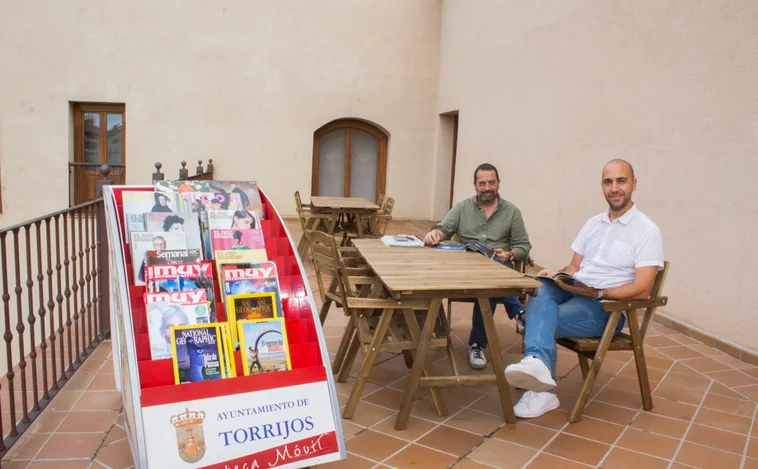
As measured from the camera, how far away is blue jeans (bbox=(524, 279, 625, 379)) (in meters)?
3.09

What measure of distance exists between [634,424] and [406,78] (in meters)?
8.91

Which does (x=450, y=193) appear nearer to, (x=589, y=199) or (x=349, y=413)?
(x=589, y=199)

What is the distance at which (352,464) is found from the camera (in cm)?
265

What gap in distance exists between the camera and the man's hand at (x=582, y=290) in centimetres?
311

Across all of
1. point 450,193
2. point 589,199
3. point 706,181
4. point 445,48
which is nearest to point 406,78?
point 445,48

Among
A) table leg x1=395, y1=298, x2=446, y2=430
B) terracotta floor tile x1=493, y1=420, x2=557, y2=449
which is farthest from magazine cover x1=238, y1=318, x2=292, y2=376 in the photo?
terracotta floor tile x1=493, y1=420, x2=557, y2=449

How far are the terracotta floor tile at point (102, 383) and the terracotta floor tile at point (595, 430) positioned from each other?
7.87 ft

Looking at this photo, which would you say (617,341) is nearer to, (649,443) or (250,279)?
(649,443)

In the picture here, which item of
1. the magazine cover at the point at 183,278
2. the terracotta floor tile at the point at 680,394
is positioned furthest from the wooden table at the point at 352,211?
the magazine cover at the point at 183,278

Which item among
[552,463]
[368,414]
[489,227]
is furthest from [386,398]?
[489,227]

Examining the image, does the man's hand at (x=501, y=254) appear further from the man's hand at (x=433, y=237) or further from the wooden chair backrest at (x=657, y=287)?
the wooden chair backrest at (x=657, y=287)

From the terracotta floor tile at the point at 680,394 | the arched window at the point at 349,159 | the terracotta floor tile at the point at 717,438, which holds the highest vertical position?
the arched window at the point at 349,159

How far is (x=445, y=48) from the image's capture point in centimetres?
1090

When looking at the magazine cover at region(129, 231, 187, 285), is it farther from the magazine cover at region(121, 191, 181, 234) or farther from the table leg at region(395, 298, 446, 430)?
the table leg at region(395, 298, 446, 430)
